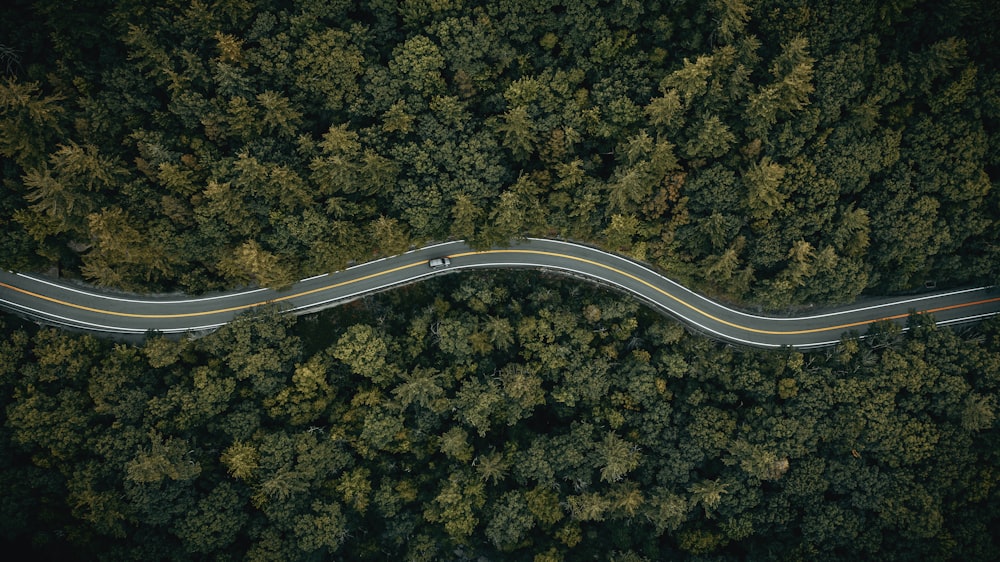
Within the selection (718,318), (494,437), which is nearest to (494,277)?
(494,437)

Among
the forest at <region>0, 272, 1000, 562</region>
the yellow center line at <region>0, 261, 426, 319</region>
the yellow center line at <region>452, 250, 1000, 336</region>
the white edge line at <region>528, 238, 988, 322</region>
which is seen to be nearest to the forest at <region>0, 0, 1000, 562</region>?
the forest at <region>0, 272, 1000, 562</region>

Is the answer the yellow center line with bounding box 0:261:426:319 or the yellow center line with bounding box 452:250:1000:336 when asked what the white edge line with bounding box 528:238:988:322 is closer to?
the yellow center line with bounding box 452:250:1000:336

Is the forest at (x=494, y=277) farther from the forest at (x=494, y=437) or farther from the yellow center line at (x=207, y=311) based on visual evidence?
the yellow center line at (x=207, y=311)

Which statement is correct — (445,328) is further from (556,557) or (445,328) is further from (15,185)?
(15,185)

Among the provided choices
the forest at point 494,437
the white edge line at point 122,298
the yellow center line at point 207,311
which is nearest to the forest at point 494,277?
the forest at point 494,437

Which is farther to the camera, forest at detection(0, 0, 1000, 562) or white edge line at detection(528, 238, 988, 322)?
white edge line at detection(528, 238, 988, 322)

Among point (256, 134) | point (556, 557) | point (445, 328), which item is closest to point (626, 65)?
point (445, 328)
